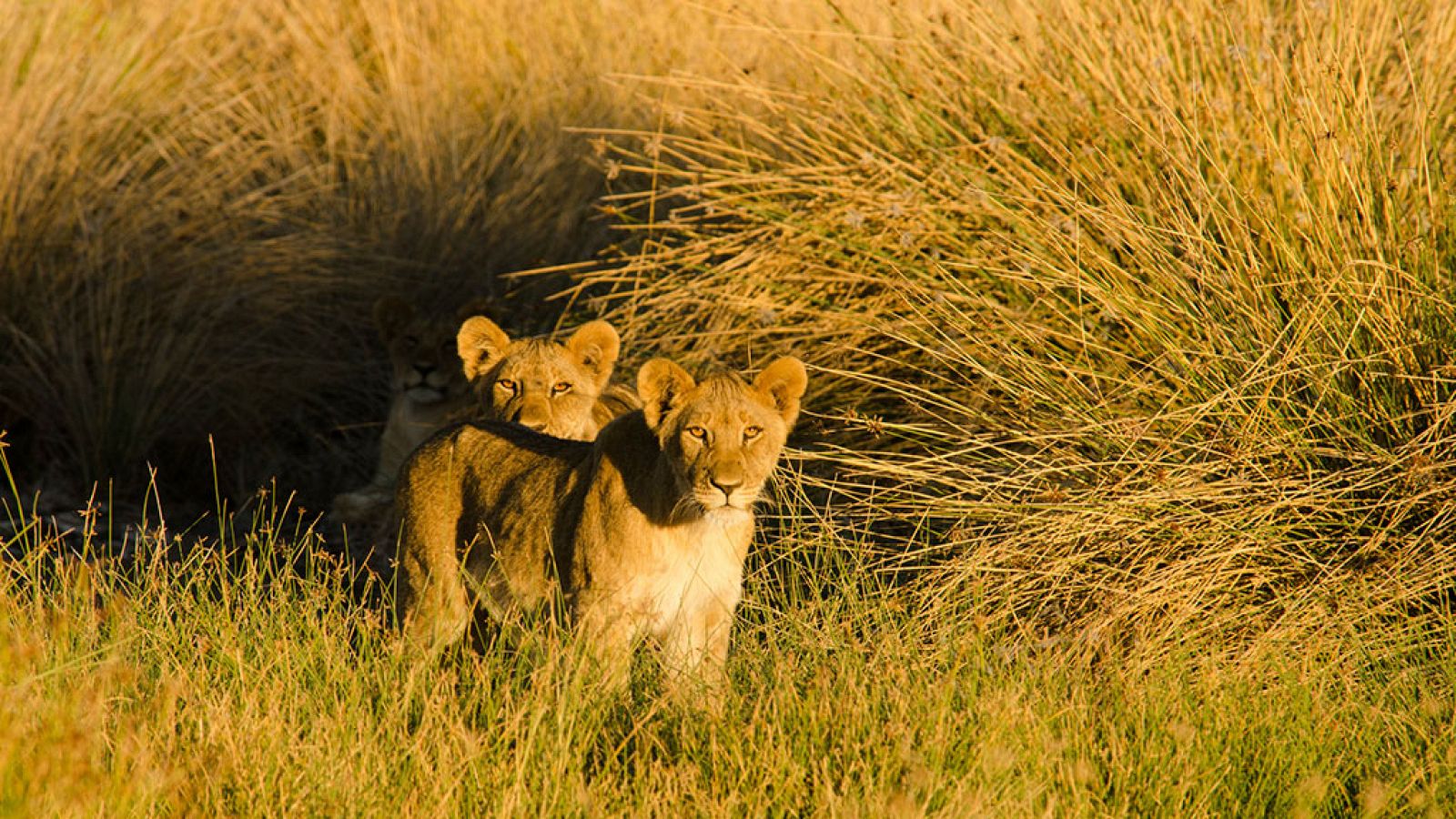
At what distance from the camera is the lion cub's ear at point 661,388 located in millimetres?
4828

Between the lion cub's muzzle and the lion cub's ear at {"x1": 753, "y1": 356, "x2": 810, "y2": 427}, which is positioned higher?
the lion cub's ear at {"x1": 753, "y1": 356, "x2": 810, "y2": 427}

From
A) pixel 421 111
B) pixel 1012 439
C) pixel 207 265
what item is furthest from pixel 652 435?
pixel 421 111

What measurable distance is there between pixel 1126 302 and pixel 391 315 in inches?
137

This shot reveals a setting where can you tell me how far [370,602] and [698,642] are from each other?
2.12 metres

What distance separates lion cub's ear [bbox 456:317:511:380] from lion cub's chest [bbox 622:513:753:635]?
1.98 m

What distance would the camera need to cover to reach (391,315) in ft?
25.8

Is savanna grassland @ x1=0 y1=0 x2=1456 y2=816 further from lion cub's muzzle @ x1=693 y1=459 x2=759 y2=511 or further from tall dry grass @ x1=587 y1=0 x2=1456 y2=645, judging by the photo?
lion cub's muzzle @ x1=693 y1=459 x2=759 y2=511

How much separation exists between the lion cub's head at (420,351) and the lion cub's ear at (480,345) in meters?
1.07

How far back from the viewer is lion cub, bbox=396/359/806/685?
185 inches

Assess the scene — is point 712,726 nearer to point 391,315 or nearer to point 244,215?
point 391,315

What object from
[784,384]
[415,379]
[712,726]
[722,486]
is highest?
[784,384]

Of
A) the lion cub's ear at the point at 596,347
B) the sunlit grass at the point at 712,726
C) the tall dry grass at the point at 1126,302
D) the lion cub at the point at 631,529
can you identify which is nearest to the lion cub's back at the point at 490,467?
the lion cub at the point at 631,529

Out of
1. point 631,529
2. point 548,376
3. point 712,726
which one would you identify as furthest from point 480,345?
point 712,726

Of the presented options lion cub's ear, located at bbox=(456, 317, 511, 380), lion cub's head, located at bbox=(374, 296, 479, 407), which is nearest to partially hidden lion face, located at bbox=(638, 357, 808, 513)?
lion cub's ear, located at bbox=(456, 317, 511, 380)
